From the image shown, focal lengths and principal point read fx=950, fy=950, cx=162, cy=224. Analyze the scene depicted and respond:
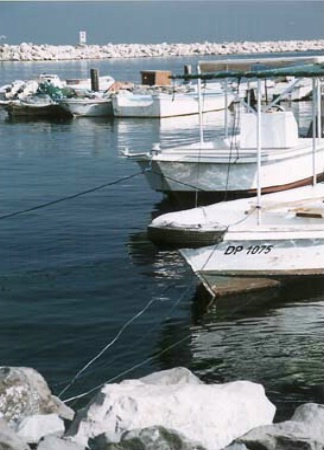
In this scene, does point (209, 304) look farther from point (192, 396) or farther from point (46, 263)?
point (192, 396)

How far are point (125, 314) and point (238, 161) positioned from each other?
822 centimetres

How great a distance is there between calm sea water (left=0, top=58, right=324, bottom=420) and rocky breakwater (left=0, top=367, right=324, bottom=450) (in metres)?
1.88

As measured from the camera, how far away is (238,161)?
2298cm

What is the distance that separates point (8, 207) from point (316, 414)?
16.6m

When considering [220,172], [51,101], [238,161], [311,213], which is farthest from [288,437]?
[51,101]

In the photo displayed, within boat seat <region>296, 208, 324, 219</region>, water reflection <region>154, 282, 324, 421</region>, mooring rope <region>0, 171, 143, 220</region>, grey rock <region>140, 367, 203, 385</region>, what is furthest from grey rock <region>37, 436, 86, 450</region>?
mooring rope <region>0, 171, 143, 220</region>

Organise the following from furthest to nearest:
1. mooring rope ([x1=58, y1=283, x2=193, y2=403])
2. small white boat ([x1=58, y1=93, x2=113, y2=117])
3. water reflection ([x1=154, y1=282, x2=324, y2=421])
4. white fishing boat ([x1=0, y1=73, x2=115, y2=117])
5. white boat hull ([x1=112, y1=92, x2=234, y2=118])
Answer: white fishing boat ([x1=0, y1=73, x2=115, y2=117]) < small white boat ([x1=58, y1=93, x2=113, y2=117]) < white boat hull ([x1=112, y1=92, x2=234, y2=118]) < water reflection ([x1=154, y1=282, x2=324, y2=421]) < mooring rope ([x1=58, y1=283, x2=193, y2=403])

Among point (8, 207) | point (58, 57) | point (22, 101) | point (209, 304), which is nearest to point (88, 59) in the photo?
point (58, 57)

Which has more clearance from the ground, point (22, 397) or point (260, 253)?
point (260, 253)

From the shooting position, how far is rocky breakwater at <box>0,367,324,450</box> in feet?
29.2

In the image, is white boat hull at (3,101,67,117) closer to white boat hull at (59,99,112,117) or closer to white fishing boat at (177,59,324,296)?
white boat hull at (59,99,112,117)

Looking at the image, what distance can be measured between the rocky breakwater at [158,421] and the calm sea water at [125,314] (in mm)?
1883

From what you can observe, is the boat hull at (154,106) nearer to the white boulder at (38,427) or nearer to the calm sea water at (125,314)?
the calm sea water at (125,314)

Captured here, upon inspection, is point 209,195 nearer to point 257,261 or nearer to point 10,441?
point 257,261
